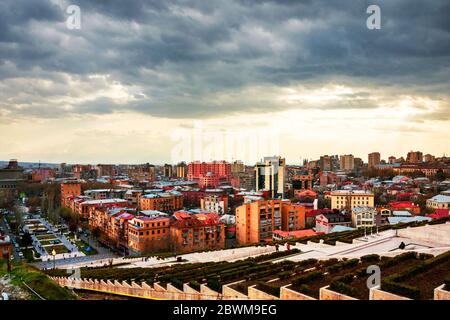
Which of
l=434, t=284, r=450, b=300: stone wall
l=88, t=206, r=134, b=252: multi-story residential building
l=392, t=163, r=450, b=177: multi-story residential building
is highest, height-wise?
l=392, t=163, r=450, b=177: multi-story residential building

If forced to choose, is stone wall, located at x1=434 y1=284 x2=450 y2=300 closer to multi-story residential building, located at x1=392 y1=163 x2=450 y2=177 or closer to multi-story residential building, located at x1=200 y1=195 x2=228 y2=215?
multi-story residential building, located at x1=200 y1=195 x2=228 y2=215

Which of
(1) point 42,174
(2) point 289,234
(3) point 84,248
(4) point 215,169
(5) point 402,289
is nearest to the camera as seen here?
(5) point 402,289

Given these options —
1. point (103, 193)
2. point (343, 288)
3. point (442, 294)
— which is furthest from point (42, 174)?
point (442, 294)

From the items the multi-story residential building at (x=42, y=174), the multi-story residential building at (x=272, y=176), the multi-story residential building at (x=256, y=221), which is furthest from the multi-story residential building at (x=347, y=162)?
the multi-story residential building at (x=256, y=221)

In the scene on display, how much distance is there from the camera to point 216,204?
85.1ft

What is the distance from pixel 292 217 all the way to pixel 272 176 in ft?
36.0

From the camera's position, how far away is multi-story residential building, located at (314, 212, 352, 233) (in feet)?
56.6

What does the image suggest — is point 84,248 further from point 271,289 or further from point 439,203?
point 439,203

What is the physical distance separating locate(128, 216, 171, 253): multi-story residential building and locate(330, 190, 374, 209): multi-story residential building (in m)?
11.7

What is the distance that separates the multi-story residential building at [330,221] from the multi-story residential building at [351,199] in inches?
195

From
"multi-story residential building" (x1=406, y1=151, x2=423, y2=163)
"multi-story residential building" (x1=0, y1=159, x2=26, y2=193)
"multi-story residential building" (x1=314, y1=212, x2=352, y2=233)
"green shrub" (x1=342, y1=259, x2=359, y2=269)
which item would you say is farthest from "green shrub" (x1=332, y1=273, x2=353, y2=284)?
"multi-story residential building" (x1=406, y1=151, x2=423, y2=163)

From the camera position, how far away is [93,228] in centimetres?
2025
